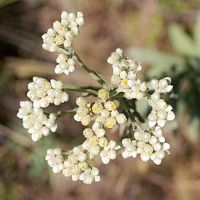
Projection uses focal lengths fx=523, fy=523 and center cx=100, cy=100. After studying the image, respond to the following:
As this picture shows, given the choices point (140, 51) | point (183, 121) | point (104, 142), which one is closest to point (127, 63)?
point (104, 142)

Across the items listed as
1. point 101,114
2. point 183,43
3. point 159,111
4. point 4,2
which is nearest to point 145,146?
point 159,111

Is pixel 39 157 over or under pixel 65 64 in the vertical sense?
under

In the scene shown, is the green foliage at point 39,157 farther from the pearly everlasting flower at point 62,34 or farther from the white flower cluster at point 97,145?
the white flower cluster at point 97,145

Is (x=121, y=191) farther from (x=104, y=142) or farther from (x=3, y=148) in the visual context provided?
(x=104, y=142)

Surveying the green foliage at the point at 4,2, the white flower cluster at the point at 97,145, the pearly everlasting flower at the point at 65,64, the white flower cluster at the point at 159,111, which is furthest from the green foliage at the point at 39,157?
the white flower cluster at the point at 159,111

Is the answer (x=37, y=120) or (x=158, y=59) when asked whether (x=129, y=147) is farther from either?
(x=158, y=59)

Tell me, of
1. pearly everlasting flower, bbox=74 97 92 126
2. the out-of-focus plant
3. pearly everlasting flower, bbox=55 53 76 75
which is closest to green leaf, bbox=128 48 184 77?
the out-of-focus plant
